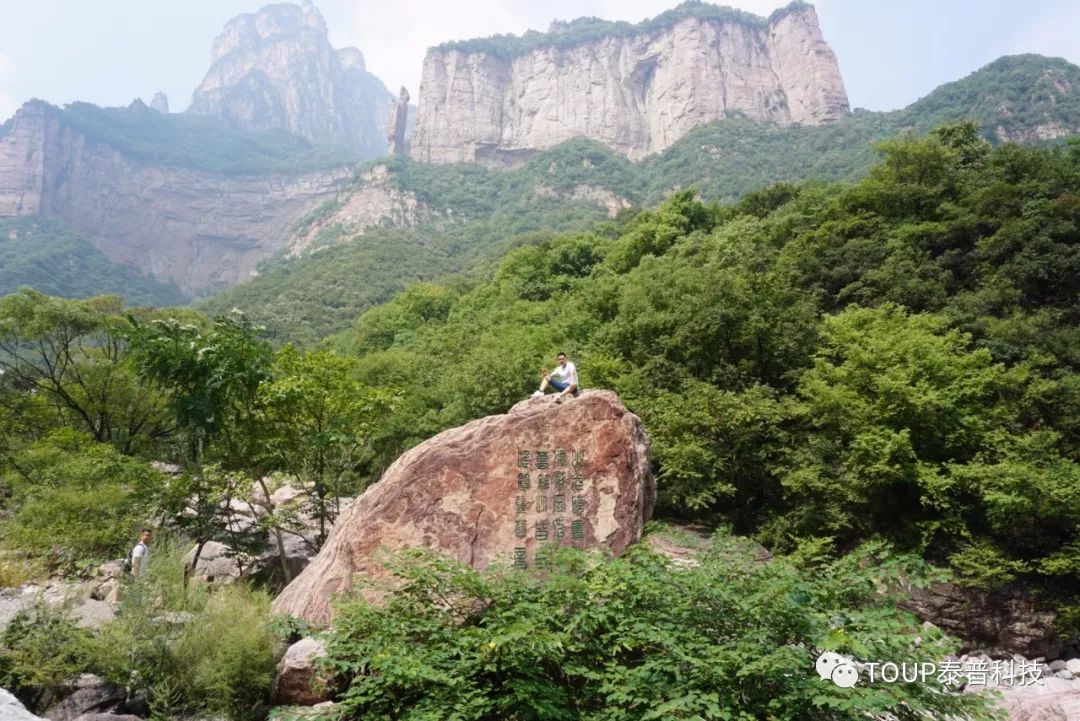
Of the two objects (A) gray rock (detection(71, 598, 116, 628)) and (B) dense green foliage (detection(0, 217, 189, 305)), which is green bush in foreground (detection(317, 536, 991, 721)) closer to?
(A) gray rock (detection(71, 598, 116, 628))

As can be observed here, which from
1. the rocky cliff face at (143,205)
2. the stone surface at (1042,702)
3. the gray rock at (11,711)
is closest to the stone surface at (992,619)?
the stone surface at (1042,702)

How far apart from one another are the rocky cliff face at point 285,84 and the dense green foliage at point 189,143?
1778 cm

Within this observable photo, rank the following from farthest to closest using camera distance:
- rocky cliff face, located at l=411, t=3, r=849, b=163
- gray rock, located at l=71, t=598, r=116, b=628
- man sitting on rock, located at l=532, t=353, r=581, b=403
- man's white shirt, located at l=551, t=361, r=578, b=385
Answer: rocky cliff face, located at l=411, t=3, r=849, b=163, man's white shirt, located at l=551, t=361, r=578, b=385, man sitting on rock, located at l=532, t=353, r=581, b=403, gray rock, located at l=71, t=598, r=116, b=628

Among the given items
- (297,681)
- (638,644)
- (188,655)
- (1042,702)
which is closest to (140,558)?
(188,655)

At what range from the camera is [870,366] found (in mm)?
11539

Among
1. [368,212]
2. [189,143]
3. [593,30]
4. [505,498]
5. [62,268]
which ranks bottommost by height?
[505,498]

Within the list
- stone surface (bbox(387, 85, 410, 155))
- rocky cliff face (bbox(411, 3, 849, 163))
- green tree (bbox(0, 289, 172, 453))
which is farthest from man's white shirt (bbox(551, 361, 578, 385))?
stone surface (bbox(387, 85, 410, 155))

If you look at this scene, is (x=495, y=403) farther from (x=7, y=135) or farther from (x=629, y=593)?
(x=7, y=135)

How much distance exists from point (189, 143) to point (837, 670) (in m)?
146

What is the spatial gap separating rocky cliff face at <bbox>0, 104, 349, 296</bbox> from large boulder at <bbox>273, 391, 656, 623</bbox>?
102017mm

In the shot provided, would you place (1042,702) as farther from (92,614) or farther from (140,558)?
(140,558)

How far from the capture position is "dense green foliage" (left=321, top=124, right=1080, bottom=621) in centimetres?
1019

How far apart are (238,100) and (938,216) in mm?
177303

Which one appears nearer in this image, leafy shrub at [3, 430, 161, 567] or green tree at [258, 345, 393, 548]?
leafy shrub at [3, 430, 161, 567]
